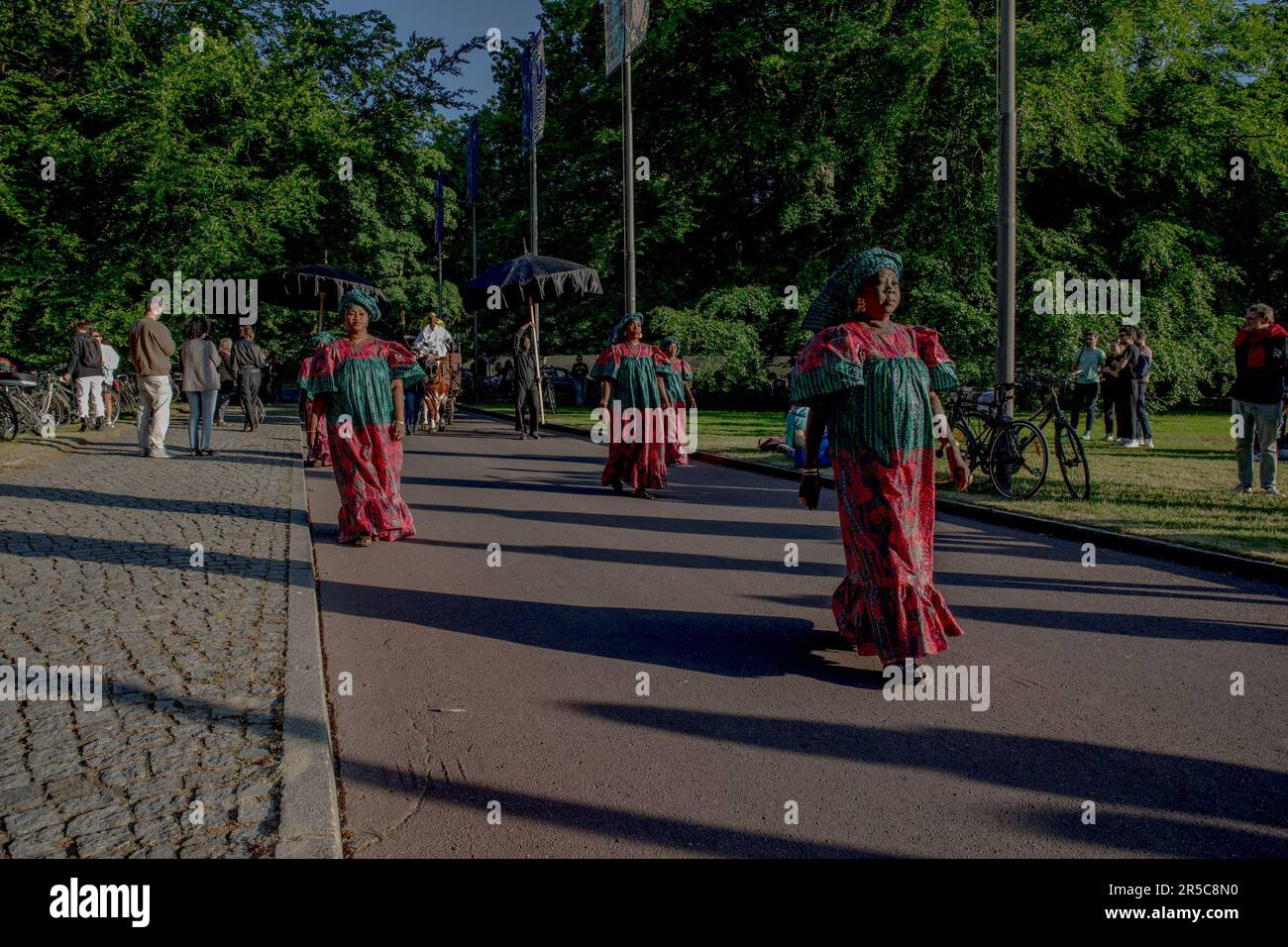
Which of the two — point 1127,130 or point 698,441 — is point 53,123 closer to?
point 698,441

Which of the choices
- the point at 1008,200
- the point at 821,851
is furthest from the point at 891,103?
the point at 821,851

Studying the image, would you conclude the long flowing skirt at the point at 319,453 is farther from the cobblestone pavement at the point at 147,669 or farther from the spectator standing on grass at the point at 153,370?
the cobblestone pavement at the point at 147,669

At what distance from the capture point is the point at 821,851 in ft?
10.4

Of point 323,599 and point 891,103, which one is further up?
point 891,103

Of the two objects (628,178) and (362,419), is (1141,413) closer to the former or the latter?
(628,178)

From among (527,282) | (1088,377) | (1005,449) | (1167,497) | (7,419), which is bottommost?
(1167,497)

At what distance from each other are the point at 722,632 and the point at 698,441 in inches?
494

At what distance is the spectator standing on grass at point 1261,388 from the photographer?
10.7 metres

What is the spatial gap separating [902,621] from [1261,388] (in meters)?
8.12

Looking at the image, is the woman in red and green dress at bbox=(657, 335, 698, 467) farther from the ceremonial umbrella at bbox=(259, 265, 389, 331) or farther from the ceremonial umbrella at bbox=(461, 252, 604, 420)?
the ceremonial umbrella at bbox=(259, 265, 389, 331)

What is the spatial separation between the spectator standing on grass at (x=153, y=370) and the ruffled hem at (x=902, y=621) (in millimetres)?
12068

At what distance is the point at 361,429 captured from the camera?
864cm

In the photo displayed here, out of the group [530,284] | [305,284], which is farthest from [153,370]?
[530,284]
